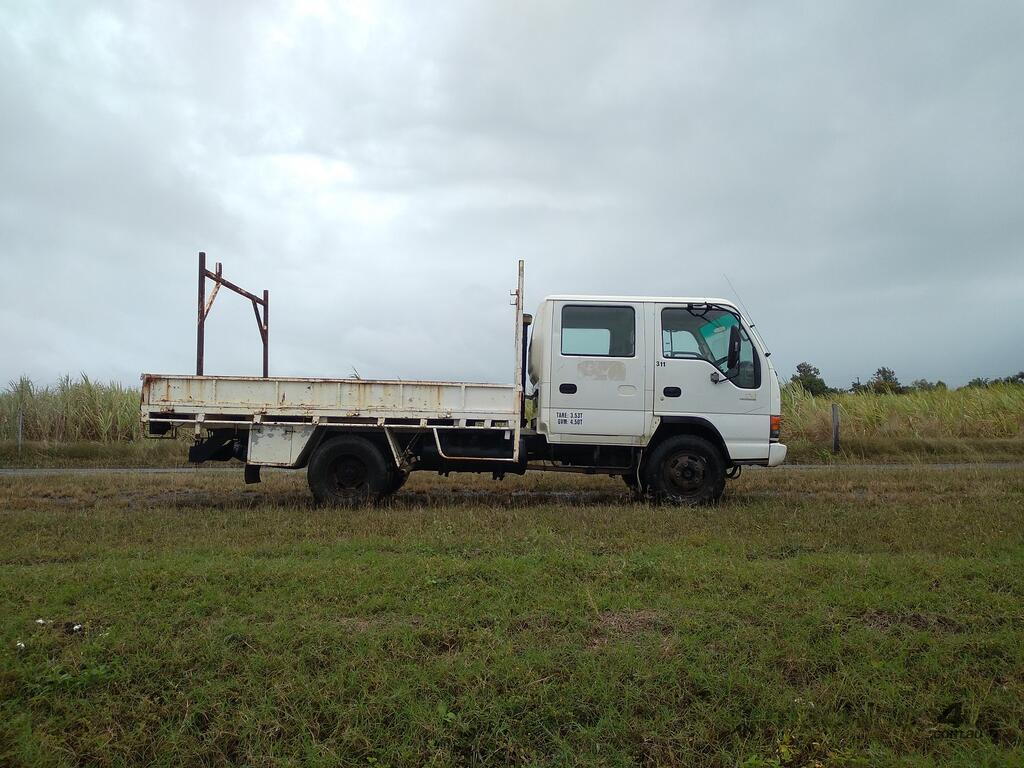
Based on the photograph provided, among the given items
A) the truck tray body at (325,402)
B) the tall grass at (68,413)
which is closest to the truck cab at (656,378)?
the truck tray body at (325,402)

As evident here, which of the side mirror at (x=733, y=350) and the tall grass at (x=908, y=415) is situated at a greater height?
the side mirror at (x=733, y=350)

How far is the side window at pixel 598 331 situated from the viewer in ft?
28.3

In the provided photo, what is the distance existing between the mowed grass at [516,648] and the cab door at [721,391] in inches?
86.0

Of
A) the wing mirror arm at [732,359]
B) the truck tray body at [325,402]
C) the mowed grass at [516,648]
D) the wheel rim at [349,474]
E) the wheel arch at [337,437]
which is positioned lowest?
the mowed grass at [516,648]

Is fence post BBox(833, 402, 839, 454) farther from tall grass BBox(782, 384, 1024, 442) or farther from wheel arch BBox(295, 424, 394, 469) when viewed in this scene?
wheel arch BBox(295, 424, 394, 469)

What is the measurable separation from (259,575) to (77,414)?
50.7 feet

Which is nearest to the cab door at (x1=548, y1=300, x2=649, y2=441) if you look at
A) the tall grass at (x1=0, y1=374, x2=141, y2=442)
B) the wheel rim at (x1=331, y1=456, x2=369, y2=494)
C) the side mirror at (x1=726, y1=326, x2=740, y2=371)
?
the side mirror at (x1=726, y1=326, x2=740, y2=371)

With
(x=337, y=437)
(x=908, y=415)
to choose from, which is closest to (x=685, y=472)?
(x=337, y=437)

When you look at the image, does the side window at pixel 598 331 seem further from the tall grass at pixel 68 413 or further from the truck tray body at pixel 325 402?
the tall grass at pixel 68 413

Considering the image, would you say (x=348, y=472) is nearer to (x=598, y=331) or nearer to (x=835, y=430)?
(x=598, y=331)

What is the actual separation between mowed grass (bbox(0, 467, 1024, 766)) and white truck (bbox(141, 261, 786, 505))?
2.06m

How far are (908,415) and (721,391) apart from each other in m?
13.2

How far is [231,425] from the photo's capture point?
847 cm

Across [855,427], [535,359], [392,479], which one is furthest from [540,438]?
[855,427]
